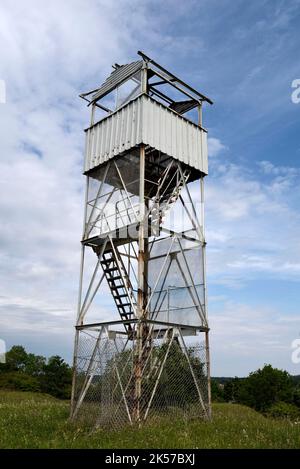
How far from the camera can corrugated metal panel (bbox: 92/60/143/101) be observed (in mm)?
17625

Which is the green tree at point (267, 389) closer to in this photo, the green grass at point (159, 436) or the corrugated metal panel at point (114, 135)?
the corrugated metal panel at point (114, 135)

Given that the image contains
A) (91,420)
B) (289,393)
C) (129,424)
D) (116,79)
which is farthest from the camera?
(289,393)

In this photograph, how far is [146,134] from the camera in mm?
16250

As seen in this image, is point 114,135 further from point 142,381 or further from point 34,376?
point 34,376

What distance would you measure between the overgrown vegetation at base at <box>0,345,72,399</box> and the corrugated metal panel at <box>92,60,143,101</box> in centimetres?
5533

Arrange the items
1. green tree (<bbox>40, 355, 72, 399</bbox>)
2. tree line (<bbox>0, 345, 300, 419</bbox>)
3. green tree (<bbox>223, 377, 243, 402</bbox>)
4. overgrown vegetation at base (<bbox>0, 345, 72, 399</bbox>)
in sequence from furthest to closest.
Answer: green tree (<bbox>223, 377, 243, 402</bbox>) → green tree (<bbox>40, 355, 72, 399</bbox>) → tree line (<bbox>0, 345, 300, 419</bbox>) → overgrown vegetation at base (<bbox>0, 345, 72, 399</bbox>)

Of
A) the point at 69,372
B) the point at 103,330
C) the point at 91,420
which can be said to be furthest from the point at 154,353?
the point at 69,372

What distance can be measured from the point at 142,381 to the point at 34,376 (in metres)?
75.0

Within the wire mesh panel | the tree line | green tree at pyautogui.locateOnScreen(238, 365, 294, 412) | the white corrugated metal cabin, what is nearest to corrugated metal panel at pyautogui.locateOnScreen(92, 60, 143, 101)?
the white corrugated metal cabin

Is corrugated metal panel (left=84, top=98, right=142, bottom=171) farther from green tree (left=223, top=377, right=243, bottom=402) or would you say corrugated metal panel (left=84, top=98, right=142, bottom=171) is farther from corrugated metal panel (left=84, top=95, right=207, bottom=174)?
green tree (left=223, top=377, right=243, bottom=402)

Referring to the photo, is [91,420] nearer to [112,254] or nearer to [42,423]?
[42,423]

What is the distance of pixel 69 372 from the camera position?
8112 cm

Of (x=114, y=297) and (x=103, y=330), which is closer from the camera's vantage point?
(x=103, y=330)
